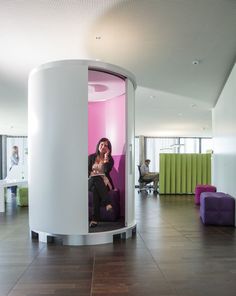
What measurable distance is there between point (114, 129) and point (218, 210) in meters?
2.61

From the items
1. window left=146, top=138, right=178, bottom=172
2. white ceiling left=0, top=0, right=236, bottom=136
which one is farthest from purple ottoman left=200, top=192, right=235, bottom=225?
window left=146, top=138, right=178, bottom=172

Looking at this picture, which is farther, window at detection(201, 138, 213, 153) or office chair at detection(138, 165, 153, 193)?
window at detection(201, 138, 213, 153)

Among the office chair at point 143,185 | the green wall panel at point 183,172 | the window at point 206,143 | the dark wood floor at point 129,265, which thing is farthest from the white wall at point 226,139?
the window at point 206,143

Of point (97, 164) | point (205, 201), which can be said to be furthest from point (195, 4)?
point (205, 201)

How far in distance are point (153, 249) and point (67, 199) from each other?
55.3 inches

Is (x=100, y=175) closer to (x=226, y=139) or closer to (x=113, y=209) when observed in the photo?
(x=113, y=209)

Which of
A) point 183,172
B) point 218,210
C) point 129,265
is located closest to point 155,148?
point 183,172

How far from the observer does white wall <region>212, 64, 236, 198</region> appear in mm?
5738

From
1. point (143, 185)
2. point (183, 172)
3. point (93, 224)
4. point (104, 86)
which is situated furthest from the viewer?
point (143, 185)

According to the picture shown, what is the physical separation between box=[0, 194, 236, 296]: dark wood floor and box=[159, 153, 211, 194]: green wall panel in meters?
6.49

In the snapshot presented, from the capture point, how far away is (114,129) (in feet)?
17.7

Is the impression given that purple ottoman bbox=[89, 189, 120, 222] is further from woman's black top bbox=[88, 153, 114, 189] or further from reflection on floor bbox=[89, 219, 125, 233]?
woman's black top bbox=[88, 153, 114, 189]

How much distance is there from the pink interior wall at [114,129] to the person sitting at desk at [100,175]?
0.30 metres

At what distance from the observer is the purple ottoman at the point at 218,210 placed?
5414 millimetres
